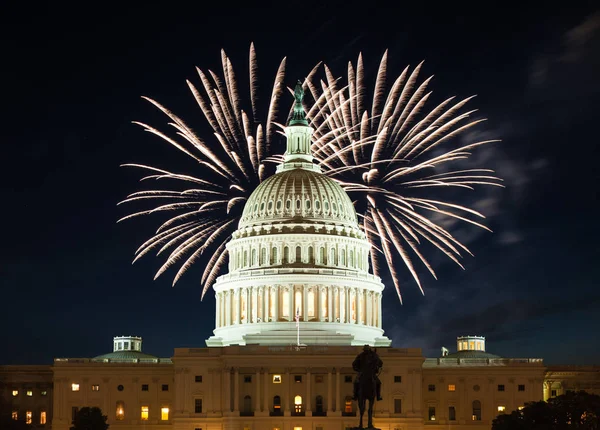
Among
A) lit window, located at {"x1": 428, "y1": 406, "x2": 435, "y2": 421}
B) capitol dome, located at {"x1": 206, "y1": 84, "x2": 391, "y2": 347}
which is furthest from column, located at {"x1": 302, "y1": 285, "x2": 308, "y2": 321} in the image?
lit window, located at {"x1": 428, "y1": 406, "x2": 435, "y2": 421}

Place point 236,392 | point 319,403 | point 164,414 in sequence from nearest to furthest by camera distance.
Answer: point 236,392, point 319,403, point 164,414

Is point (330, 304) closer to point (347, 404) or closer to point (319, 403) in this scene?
point (319, 403)

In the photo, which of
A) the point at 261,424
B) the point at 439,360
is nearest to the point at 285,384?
the point at 261,424

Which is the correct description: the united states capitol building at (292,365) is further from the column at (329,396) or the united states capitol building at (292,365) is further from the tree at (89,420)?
the tree at (89,420)

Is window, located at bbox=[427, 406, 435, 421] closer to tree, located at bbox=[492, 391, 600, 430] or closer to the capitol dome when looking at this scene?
the capitol dome

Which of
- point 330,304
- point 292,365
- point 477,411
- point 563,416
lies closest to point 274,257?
point 330,304

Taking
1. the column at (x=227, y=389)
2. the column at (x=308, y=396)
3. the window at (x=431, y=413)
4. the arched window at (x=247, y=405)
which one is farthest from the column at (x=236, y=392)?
the window at (x=431, y=413)

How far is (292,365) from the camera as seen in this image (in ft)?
520

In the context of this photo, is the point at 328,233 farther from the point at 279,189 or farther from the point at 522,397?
the point at 522,397

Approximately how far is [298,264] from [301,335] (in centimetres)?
924

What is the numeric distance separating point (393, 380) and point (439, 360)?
10.4m

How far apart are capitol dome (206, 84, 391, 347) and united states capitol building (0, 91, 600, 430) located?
15cm

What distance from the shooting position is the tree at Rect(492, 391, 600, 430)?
130 m

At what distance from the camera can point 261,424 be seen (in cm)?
15625
